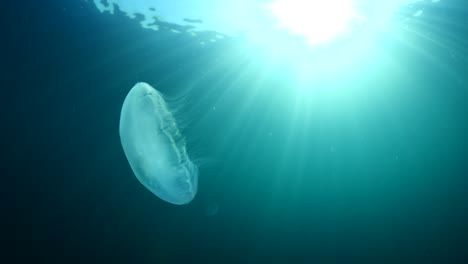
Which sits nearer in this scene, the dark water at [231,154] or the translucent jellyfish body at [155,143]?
the translucent jellyfish body at [155,143]

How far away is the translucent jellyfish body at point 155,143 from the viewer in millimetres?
3840

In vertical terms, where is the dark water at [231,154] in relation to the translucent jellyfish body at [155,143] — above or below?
above

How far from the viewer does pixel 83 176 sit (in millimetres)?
7715

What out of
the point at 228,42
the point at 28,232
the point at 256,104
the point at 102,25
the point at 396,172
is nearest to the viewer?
the point at 102,25

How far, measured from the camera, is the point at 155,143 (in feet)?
13.1

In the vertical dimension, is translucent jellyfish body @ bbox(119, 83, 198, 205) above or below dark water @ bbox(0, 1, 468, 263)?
below

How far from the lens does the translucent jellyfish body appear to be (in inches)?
151

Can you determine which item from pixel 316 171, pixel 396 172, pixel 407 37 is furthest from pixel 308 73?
pixel 396 172

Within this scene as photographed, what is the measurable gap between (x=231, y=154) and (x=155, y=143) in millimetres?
5035

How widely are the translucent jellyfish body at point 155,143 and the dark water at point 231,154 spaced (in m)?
1.82

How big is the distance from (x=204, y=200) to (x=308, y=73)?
463 centimetres

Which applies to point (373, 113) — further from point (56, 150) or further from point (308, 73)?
point (56, 150)

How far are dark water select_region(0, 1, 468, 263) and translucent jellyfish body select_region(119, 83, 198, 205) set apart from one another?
182cm

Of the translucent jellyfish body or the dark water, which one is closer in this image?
the translucent jellyfish body
